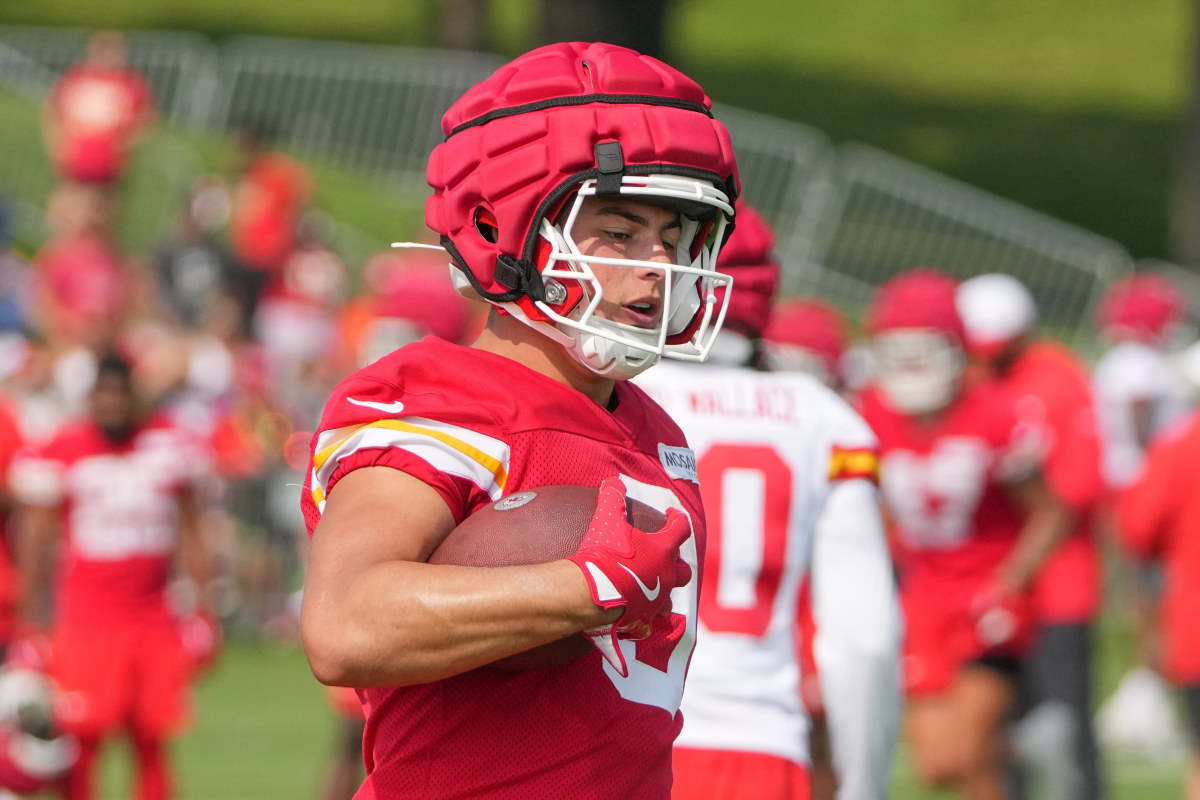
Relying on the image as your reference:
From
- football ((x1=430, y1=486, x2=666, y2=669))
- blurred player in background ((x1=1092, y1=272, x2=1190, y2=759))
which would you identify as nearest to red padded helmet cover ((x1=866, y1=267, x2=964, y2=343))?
blurred player in background ((x1=1092, y1=272, x2=1190, y2=759))

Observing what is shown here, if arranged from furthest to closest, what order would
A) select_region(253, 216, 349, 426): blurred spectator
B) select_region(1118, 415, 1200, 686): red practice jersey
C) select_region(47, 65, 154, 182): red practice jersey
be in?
1. select_region(47, 65, 154, 182): red practice jersey
2. select_region(253, 216, 349, 426): blurred spectator
3. select_region(1118, 415, 1200, 686): red practice jersey

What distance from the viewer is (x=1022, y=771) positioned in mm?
7465

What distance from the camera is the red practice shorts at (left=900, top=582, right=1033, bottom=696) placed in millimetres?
7238

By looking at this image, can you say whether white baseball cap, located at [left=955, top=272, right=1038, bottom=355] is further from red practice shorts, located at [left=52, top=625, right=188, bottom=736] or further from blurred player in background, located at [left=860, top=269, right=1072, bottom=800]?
red practice shorts, located at [left=52, top=625, right=188, bottom=736]

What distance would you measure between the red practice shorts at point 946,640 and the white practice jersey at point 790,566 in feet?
10.6

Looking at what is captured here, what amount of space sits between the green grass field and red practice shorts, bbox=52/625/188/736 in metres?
0.93

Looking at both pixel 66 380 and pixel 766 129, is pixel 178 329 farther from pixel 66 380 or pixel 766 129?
pixel 766 129

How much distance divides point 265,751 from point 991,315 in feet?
13.7

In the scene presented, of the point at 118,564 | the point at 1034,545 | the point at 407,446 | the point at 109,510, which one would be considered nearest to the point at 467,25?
the point at 109,510

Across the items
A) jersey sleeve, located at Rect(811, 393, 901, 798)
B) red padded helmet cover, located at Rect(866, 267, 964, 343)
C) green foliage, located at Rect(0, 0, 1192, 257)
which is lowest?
green foliage, located at Rect(0, 0, 1192, 257)

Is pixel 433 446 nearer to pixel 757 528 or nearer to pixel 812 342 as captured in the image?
pixel 757 528

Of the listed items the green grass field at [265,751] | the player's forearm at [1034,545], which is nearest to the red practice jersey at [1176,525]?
the player's forearm at [1034,545]

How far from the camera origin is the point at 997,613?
23.5 ft

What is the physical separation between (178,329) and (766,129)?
6257 millimetres
